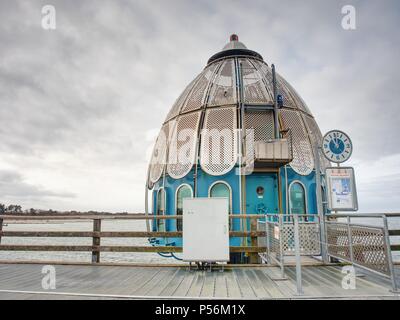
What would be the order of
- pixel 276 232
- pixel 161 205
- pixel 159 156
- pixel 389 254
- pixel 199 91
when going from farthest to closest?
pixel 159 156
pixel 199 91
pixel 161 205
pixel 276 232
pixel 389 254

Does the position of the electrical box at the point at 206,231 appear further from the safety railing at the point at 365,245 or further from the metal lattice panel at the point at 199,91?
the metal lattice panel at the point at 199,91

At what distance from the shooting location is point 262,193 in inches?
376

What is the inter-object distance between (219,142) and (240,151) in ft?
3.27

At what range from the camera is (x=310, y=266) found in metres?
5.91

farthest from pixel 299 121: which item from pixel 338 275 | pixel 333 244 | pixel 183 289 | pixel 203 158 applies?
pixel 183 289

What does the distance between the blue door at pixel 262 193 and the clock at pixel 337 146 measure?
4.09 metres

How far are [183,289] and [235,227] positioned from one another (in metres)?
5.28

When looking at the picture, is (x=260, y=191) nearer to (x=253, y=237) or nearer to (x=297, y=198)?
(x=297, y=198)

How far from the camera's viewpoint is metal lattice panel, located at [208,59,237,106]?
1056 centimetres

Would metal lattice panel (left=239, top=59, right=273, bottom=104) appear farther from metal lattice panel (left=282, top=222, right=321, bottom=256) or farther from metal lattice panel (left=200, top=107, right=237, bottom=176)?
metal lattice panel (left=282, top=222, right=321, bottom=256)

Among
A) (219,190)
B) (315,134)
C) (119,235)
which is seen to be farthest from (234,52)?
(119,235)

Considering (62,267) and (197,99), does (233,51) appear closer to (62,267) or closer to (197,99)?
(197,99)

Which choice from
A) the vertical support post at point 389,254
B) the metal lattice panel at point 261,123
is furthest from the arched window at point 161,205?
the vertical support post at point 389,254

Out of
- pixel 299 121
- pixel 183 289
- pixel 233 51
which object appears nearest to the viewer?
pixel 183 289
